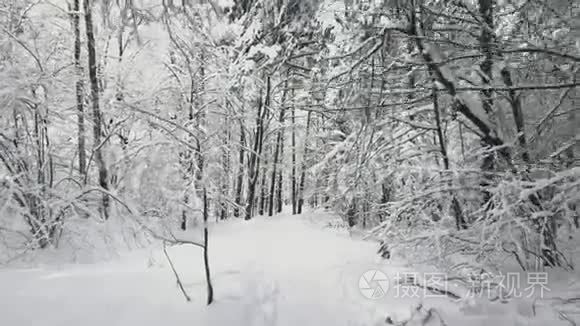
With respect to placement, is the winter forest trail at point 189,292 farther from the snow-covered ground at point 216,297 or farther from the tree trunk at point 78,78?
the tree trunk at point 78,78

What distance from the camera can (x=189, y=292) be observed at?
136 inches

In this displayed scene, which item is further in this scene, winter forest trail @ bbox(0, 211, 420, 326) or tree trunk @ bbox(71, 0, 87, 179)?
tree trunk @ bbox(71, 0, 87, 179)

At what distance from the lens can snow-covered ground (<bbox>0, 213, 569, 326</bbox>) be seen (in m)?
2.67

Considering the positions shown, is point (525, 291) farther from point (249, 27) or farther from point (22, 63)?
point (22, 63)

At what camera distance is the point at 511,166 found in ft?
10.0

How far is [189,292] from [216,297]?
0.32 m

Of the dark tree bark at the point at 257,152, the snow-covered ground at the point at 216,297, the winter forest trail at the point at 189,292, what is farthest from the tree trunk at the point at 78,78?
the dark tree bark at the point at 257,152

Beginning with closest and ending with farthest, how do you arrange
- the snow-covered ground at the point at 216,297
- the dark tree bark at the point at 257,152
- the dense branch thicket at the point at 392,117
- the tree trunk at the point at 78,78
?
the snow-covered ground at the point at 216,297, the dense branch thicket at the point at 392,117, the tree trunk at the point at 78,78, the dark tree bark at the point at 257,152

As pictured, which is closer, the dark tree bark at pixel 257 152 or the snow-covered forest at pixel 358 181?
the snow-covered forest at pixel 358 181

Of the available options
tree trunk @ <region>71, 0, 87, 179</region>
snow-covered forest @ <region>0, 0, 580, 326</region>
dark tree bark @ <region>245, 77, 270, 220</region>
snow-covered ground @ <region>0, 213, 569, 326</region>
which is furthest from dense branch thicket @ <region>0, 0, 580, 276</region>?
dark tree bark @ <region>245, 77, 270, 220</region>

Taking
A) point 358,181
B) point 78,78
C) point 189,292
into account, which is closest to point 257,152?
point 78,78

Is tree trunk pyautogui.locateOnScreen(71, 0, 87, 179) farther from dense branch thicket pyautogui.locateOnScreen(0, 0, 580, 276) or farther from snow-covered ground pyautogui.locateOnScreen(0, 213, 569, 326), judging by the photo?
snow-covered ground pyautogui.locateOnScreen(0, 213, 569, 326)

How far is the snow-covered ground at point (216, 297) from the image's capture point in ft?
8.77

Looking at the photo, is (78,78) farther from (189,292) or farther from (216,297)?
(216,297)
